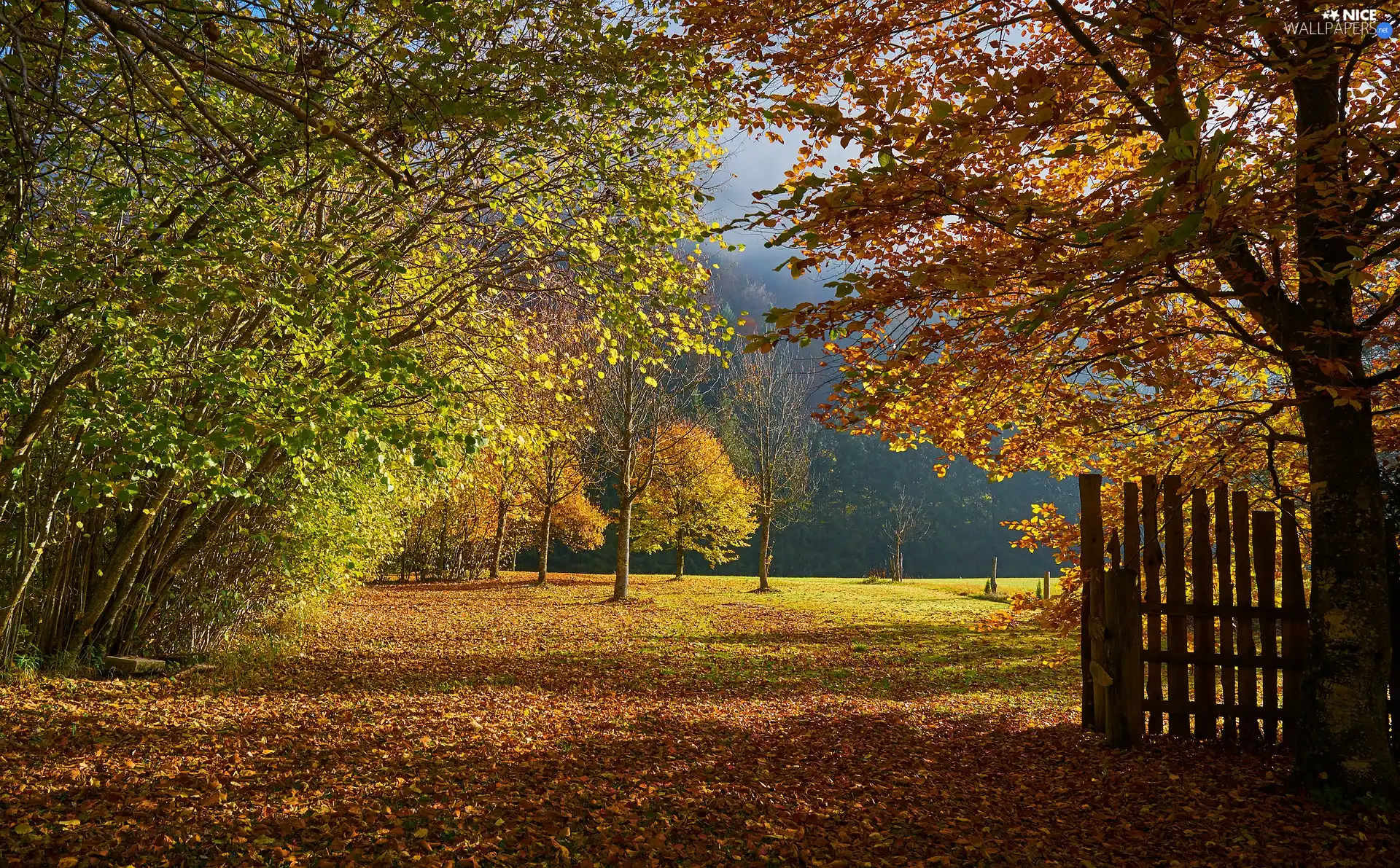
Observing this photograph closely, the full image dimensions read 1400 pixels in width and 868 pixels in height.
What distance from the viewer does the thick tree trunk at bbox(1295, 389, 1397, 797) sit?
4461 mm

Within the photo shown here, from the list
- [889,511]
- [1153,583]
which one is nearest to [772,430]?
[1153,583]

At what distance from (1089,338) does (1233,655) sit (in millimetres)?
2722

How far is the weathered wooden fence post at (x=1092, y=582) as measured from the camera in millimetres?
5922

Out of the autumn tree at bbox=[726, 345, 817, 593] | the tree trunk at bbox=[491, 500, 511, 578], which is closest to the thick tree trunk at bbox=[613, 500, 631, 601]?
the tree trunk at bbox=[491, 500, 511, 578]

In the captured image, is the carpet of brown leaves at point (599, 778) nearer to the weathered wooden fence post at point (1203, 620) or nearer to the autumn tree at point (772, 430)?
the weathered wooden fence post at point (1203, 620)

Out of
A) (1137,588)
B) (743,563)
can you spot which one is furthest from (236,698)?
(743,563)

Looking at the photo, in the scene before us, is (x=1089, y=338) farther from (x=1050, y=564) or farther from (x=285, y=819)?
(x=1050, y=564)

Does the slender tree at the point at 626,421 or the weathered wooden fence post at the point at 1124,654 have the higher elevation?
the slender tree at the point at 626,421

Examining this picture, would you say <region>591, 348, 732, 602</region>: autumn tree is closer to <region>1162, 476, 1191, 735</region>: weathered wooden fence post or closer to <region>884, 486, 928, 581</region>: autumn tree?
<region>1162, 476, 1191, 735</region>: weathered wooden fence post

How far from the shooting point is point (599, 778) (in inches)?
200

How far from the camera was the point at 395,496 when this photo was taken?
11781 millimetres

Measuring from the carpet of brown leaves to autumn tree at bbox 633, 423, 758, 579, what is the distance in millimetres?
22466

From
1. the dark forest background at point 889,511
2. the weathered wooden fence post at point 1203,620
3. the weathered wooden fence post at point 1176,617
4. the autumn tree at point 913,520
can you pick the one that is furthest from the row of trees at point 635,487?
the dark forest background at point 889,511

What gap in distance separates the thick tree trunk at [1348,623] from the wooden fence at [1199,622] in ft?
2.44
